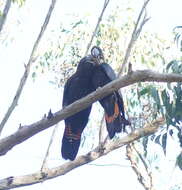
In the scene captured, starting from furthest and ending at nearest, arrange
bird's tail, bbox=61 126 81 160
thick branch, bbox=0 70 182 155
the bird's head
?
1. the bird's head
2. bird's tail, bbox=61 126 81 160
3. thick branch, bbox=0 70 182 155

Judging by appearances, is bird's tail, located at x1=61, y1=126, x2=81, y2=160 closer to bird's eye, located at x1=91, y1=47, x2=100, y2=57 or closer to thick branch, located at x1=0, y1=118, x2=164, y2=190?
thick branch, located at x1=0, y1=118, x2=164, y2=190

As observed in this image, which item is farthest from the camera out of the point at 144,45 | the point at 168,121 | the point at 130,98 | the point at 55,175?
the point at 144,45

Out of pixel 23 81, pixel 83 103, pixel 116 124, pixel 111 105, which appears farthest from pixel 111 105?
pixel 83 103

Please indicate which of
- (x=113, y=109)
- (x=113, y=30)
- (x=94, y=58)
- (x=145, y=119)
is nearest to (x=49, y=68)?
(x=113, y=30)

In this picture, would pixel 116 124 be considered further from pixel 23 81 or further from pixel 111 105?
pixel 23 81

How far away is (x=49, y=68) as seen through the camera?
744cm

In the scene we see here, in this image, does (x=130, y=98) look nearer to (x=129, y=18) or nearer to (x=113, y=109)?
(x=129, y=18)

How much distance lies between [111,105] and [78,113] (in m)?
0.47

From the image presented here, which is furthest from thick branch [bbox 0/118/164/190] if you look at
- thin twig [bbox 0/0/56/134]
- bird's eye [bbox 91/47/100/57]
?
bird's eye [bbox 91/47/100/57]

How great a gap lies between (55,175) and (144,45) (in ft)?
12.7

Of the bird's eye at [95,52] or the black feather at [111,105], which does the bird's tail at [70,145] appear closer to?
the black feather at [111,105]

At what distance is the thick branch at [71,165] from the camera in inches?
161

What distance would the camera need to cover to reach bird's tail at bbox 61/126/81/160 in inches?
175

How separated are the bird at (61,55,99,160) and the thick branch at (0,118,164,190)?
9cm
